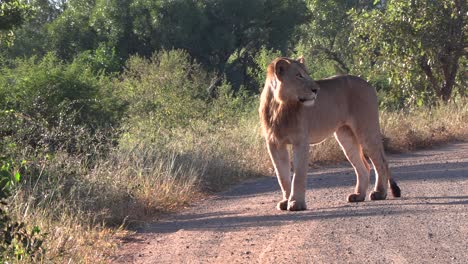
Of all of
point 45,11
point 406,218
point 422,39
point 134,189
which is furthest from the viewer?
point 45,11

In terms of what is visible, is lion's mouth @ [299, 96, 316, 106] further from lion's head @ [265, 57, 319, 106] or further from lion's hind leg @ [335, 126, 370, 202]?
lion's hind leg @ [335, 126, 370, 202]

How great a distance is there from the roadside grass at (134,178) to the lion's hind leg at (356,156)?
223 cm

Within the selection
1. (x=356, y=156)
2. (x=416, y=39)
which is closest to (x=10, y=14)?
(x=356, y=156)

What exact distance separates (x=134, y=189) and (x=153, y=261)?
3.44 m

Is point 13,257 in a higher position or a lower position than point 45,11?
lower

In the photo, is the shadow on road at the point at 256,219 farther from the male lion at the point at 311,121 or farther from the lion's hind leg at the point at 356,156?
the lion's hind leg at the point at 356,156

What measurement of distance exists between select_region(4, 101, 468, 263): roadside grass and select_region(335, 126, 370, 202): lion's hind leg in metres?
2.23

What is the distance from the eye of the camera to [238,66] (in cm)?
3256

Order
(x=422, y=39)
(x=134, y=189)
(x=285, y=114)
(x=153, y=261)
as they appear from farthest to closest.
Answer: (x=422, y=39) → (x=134, y=189) → (x=285, y=114) → (x=153, y=261)

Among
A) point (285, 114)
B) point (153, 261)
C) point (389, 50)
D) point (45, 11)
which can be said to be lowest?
point (153, 261)

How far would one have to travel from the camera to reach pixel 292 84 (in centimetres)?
1100

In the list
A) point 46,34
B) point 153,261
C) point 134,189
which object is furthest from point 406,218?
point 46,34

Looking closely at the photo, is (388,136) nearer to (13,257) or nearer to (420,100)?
(420,100)

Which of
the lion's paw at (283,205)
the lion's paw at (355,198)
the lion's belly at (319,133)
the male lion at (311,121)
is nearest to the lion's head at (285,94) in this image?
the male lion at (311,121)
